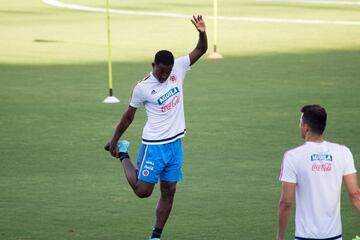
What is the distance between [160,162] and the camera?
1186 centimetres

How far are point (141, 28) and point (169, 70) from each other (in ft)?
73.0

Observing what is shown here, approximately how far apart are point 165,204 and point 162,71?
1562mm

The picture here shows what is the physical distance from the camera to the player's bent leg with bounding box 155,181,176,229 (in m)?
12.0

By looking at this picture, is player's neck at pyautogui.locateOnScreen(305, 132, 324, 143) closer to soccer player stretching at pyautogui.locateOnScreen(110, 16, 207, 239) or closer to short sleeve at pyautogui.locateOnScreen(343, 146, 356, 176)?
short sleeve at pyautogui.locateOnScreen(343, 146, 356, 176)

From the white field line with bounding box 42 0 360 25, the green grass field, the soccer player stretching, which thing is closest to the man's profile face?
the soccer player stretching

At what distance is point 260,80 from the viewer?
77.9 ft

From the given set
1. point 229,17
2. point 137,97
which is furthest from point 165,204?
point 229,17

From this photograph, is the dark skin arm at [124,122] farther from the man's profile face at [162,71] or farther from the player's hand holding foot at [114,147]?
the man's profile face at [162,71]

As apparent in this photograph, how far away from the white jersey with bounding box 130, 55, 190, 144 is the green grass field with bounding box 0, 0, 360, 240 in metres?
1.26

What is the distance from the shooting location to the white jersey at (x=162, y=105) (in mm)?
11844

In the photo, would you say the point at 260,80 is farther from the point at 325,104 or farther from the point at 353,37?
the point at 353,37

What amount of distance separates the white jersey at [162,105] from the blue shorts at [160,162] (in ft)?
0.27

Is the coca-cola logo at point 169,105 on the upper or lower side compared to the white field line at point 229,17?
upper

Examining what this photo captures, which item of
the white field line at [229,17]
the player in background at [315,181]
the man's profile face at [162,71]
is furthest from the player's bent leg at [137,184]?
the white field line at [229,17]
